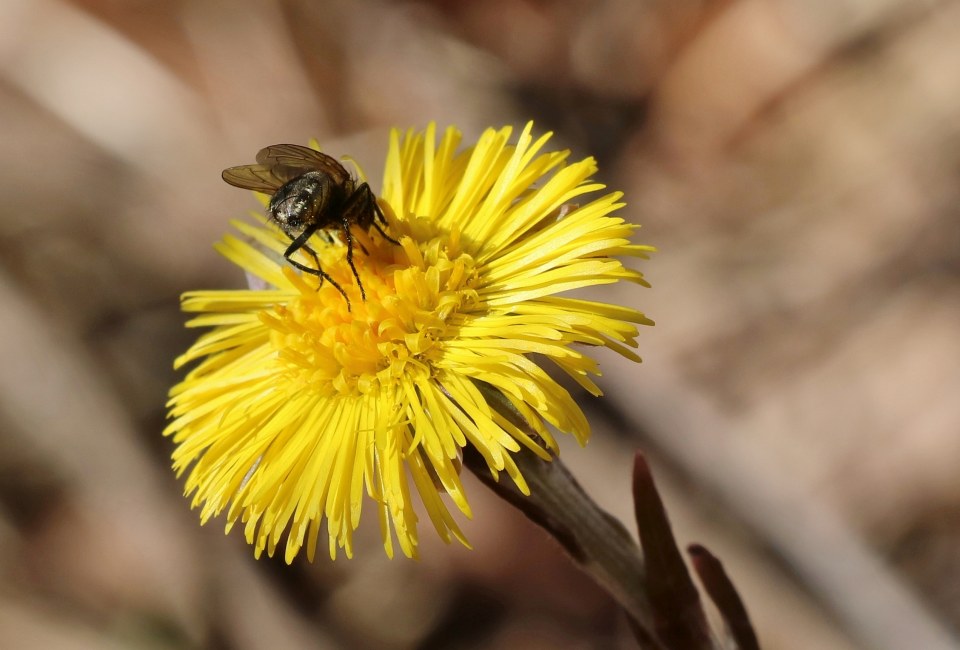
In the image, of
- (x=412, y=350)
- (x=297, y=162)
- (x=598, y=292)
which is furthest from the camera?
(x=598, y=292)

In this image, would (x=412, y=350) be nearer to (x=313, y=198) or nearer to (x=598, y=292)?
(x=313, y=198)

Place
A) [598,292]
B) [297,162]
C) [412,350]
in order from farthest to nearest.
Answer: [598,292], [297,162], [412,350]

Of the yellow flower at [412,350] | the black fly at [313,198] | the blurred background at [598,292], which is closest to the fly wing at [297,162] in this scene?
the black fly at [313,198]

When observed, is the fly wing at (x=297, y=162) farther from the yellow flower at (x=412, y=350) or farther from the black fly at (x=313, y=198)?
the yellow flower at (x=412, y=350)

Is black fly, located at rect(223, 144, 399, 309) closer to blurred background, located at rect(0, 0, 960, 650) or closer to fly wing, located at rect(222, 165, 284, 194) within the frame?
fly wing, located at rect(222, 165, 284, 194)

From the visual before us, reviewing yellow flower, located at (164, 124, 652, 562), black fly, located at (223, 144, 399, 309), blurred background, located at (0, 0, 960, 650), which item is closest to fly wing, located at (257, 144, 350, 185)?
black fly, located at (223, 144, 399, 309)

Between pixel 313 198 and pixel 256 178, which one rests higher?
pixel 256 178

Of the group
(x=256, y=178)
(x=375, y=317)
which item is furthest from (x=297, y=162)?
(x=375, y=317)
